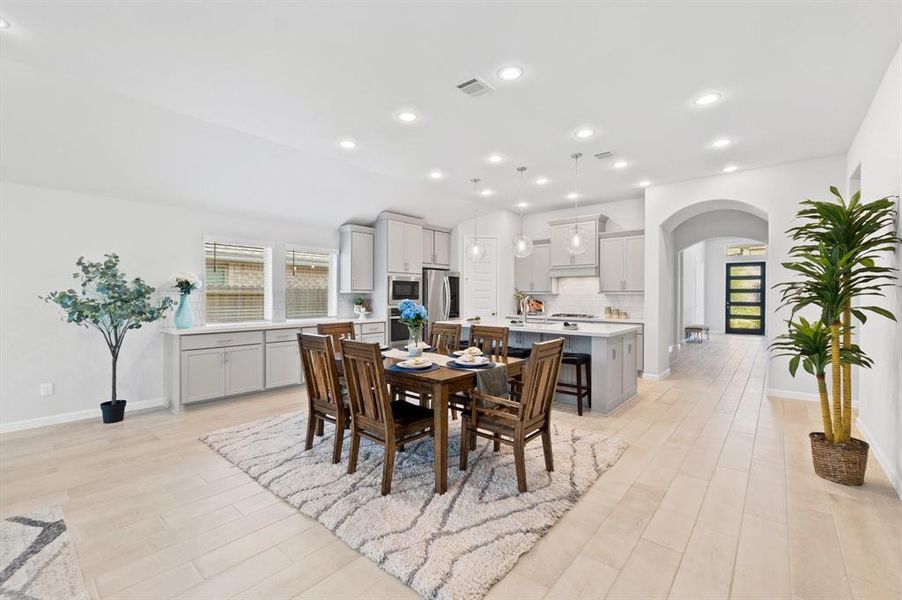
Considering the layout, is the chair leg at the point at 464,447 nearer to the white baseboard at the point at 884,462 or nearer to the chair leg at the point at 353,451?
the chair leg at the point at 353,451

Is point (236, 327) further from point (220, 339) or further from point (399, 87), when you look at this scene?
point (399, 87)

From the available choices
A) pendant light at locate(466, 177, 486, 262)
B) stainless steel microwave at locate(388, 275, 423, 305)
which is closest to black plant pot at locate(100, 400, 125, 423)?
stainless steel microwave at locate(388, 275, 423, 305)

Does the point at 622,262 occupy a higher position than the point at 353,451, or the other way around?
the point at 622,262

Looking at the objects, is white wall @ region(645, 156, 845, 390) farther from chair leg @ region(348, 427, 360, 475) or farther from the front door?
the front door

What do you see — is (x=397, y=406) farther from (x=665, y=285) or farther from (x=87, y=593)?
(x=665, y=285)

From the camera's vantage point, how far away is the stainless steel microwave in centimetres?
640

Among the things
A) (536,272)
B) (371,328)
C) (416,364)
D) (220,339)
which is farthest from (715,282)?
(220,339)

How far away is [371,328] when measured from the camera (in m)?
6.16

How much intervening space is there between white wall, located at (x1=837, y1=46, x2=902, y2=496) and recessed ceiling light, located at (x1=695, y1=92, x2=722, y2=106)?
3.21 ft

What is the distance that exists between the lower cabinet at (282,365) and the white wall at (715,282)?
1230cm

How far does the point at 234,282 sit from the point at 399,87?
3670mm

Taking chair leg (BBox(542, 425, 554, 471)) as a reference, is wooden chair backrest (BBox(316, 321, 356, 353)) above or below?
above

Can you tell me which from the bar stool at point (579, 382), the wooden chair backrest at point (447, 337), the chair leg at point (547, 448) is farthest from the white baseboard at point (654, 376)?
the chair leg at point (547, 448)

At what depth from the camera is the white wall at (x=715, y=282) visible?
12.5 m
